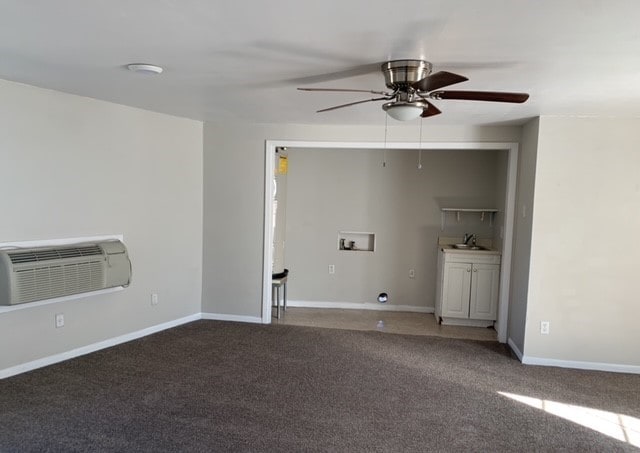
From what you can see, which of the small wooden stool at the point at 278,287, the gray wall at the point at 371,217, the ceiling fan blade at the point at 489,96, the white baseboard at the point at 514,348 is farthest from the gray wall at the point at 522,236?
the small wooden stool at the point at 278,287

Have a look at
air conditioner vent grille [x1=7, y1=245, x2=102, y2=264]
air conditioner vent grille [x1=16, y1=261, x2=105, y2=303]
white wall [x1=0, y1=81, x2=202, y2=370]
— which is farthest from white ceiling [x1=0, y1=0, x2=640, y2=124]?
air conditioner vent grille [x1=16, y1=261, x2=105, y2=303]

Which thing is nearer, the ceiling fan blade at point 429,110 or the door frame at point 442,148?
the ceiling fan blade at point 429,110

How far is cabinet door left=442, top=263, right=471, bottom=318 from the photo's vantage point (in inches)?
219

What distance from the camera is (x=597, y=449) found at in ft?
9.33

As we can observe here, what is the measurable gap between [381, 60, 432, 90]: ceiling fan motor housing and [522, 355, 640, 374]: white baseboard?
2.99 m

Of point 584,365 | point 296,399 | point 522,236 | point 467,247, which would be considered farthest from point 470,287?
point 296,399

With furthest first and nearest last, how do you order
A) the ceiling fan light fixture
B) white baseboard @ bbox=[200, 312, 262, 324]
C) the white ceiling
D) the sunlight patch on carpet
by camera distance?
white baseboard @ bbox=[200, 312, 262, 324] → the sunlight patch on carpet → the ceiling fan light fixture → the white ceiling

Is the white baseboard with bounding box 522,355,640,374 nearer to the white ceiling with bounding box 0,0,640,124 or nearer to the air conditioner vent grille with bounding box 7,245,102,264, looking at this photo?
the white ceiling with bounding box 0,0,640,124

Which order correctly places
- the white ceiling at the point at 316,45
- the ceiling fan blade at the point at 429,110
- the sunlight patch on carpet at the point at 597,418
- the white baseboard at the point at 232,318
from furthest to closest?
the white baseboard at the point at 232,318, the sunlight patch on carpet at the point at 597,418, the ceiling fan blade at the point at 429,110, the white ceiling at the point at 316,45

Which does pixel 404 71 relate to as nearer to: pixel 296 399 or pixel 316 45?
pixel 316 45

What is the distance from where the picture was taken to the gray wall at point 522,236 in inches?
170

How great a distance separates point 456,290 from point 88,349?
4.02 meters

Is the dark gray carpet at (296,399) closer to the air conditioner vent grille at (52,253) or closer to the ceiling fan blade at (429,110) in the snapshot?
the air conditioner vent grille at (52,253)

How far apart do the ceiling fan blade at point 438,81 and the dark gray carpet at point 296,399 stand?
2095 millimetres
